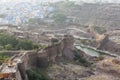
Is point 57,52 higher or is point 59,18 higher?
point 57,52

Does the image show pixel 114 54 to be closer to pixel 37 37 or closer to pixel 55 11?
pixel 37 37

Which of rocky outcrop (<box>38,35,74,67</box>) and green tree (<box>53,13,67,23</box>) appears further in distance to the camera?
green tree (<box>53,13,67,23</box>)

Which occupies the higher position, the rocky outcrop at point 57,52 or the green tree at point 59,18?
the rocky outcrop at point 57,52

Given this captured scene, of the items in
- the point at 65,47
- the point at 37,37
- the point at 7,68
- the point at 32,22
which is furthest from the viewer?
the point at 32,22

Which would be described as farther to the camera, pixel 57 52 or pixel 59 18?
pixel 59 18

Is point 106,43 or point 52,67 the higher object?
point 52,67

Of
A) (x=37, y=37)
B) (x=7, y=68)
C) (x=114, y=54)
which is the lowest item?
(x=114, y=54)

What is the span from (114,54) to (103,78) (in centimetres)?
1770

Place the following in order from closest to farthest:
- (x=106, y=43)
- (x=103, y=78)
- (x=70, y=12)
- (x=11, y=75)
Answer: (x=11, y=75) → (x=103, y=78) → (x=106, y=43) → (x=70, y=12)

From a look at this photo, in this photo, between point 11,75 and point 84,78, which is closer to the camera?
point 11,75

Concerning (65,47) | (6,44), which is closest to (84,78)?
(65,47)

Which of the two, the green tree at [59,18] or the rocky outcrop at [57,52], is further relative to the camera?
the green tree at [59,18]

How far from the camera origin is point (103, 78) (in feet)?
86.8

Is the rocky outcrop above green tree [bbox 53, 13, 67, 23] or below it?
above
